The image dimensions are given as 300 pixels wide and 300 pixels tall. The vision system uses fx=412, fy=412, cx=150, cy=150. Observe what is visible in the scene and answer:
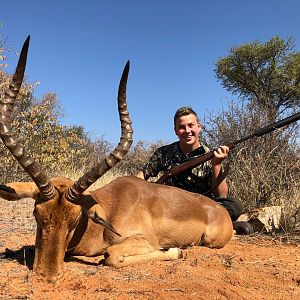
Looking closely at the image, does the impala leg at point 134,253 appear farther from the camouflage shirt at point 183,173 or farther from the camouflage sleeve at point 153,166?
the camouflage sleeve at point 153,166

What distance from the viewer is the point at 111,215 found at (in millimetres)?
4805

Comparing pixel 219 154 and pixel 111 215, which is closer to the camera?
pixel 111 215

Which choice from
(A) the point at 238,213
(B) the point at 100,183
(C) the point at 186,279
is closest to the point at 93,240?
(C) the point at 186,279

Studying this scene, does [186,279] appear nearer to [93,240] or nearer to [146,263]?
[146,263]

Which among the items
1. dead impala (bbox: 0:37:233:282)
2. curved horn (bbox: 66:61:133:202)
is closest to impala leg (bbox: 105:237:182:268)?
dead impala (bbox: 0:37:233:282)

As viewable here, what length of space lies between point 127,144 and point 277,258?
257 cm

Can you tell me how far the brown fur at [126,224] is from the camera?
3.77 metres

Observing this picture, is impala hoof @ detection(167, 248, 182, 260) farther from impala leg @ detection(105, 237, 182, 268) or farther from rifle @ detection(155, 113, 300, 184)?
rifle @ detection(155, 113, 300, 184)

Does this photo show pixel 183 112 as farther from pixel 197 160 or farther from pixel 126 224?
pixel 126 224

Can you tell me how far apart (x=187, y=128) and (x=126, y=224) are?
2618 millimetres

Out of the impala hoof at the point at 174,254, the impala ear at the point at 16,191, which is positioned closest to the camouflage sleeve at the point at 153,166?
the impala hoof at the point at 174,254

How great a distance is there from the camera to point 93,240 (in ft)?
15.1

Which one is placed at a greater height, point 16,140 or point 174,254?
point 16,140

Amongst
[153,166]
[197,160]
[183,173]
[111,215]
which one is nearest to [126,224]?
[111,215]
